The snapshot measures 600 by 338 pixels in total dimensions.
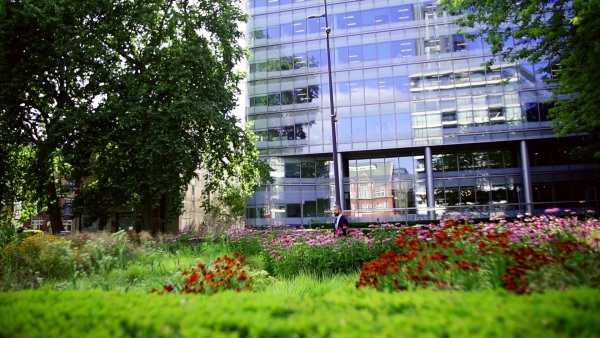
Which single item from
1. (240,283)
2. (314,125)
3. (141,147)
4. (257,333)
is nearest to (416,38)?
(314,125)

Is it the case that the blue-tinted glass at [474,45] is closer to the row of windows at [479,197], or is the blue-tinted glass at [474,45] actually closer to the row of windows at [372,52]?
the row of windows at [372,52]

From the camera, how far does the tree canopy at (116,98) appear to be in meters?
18.5

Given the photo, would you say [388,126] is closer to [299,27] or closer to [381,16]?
[381,16]

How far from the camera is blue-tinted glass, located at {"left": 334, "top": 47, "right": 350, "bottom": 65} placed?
117 feet

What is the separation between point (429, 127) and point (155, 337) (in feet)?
108

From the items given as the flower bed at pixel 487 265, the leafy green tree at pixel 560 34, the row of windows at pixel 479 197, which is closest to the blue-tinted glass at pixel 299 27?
the row of windows at pixel 479 197

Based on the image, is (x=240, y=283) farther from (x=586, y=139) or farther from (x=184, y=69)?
(x=586, y=139)

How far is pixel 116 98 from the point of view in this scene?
62.4ft

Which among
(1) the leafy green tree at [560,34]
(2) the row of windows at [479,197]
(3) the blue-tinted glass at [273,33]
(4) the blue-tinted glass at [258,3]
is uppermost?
(4) the blue-tinted glass at [258,3]

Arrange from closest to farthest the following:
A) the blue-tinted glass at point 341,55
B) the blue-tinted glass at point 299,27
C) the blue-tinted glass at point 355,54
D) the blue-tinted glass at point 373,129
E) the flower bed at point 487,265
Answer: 1. the flower bed at point 487,265
2. the blue-tinted glass at point 373,129
3. the blue-tinted glass at point 355,54
4. the blue-tinted glass at point 341,55
5. the blue-tinted glass at point 299,27

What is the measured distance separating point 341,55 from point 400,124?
26.1 ft

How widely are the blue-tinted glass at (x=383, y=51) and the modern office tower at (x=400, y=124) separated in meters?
0.08

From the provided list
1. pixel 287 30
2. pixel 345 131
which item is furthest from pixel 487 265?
pixel 287 30

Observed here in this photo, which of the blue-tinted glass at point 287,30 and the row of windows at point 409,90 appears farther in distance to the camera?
the blue-tinted glass at point 287,30
